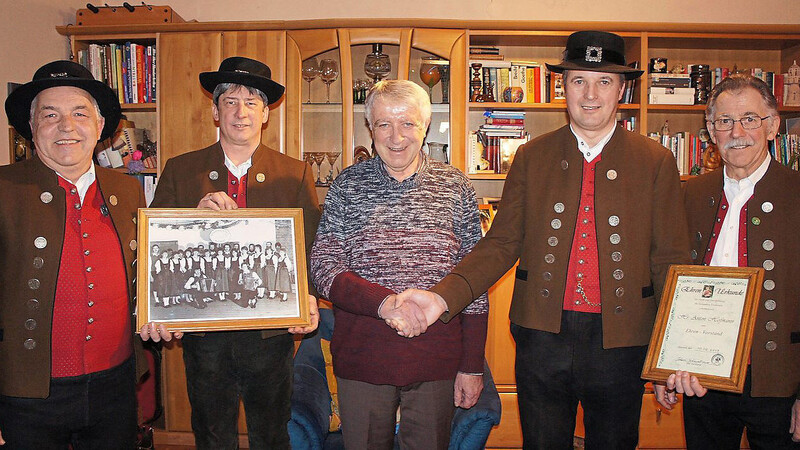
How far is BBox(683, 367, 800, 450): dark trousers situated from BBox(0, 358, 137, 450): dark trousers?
6.37ft

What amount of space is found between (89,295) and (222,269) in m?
0.42

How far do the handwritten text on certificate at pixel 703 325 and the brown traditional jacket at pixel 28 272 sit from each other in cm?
189

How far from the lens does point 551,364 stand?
182 cm

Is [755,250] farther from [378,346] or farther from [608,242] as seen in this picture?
[378,346]

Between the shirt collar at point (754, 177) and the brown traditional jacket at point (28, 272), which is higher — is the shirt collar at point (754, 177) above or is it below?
above

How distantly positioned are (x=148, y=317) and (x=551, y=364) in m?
1.31

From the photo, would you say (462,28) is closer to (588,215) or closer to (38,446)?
(588,215)

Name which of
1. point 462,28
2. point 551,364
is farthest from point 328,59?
point 551,364

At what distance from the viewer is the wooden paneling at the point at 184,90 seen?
356 centimetres

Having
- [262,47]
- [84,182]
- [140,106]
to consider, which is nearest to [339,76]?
[262,47]

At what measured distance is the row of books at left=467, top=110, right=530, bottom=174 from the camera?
3.74 m

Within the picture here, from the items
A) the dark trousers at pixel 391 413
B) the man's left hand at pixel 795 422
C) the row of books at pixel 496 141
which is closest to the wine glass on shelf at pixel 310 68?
the row of books at pixel 496 141

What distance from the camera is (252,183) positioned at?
2.18m

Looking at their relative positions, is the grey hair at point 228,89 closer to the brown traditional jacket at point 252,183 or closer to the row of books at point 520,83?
the brown traditional jacket at point 252,183
